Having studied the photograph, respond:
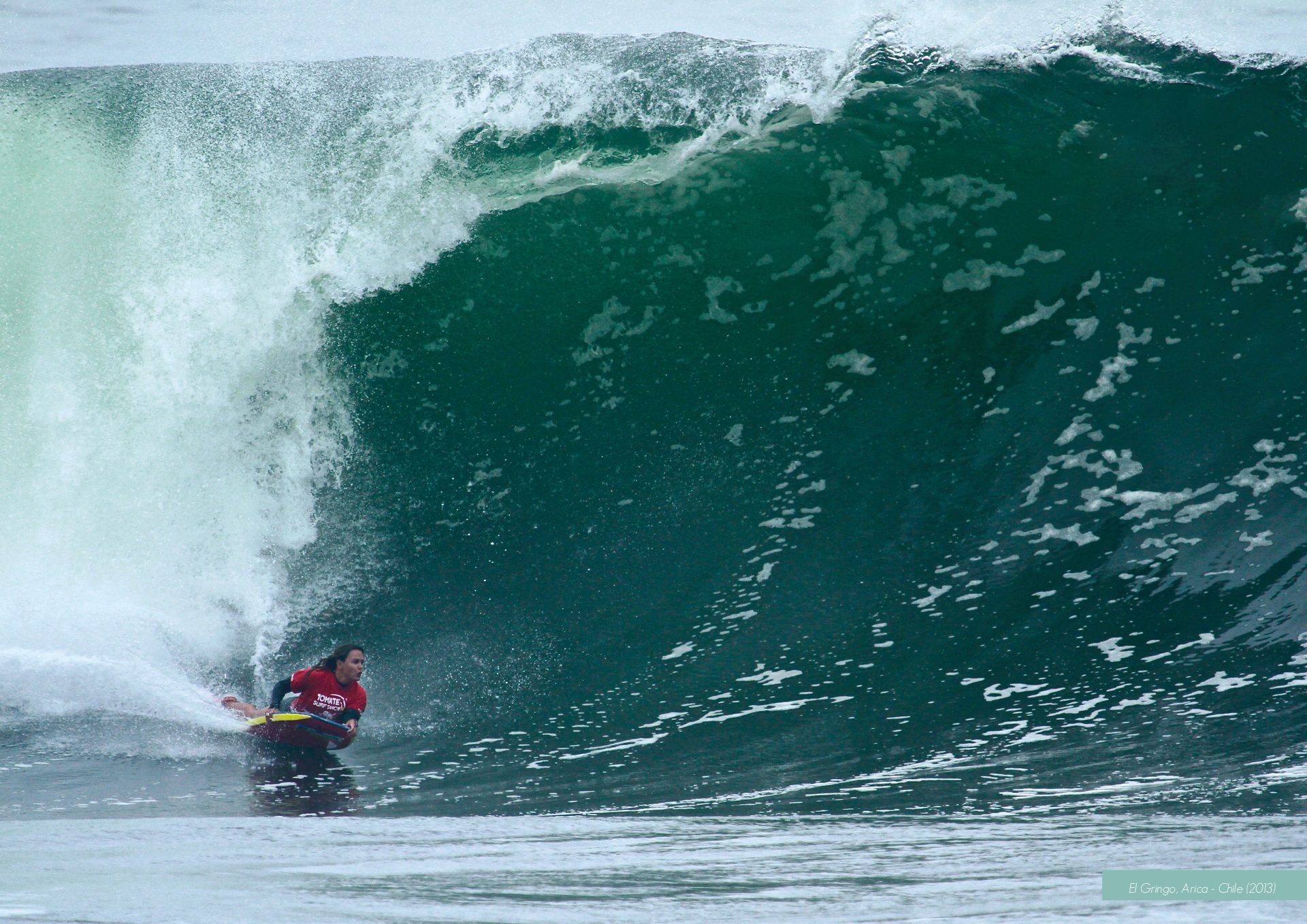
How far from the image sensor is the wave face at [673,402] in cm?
561

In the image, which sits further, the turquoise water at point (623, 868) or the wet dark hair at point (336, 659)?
the wet dark hair at point (336, 659)

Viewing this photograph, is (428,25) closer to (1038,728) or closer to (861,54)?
(861,54)

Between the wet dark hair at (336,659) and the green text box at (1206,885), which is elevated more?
the wet dark hair at (336,659)

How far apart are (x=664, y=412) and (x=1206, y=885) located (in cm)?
485

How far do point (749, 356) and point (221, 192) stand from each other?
14.0 ft

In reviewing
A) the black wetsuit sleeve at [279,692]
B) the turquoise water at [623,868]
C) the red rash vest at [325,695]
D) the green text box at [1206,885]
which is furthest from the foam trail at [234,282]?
the green text box at [1206,885]

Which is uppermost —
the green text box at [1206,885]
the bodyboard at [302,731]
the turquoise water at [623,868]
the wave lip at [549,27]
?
the wave lip at [549,27]

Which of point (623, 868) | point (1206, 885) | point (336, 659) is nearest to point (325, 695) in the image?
point (336, 659)

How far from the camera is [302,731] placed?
5.32 metres

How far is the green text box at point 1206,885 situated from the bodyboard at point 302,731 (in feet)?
12.9

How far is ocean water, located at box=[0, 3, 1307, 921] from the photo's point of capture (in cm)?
513

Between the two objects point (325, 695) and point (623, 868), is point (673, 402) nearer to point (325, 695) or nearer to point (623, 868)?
point (325, 695)

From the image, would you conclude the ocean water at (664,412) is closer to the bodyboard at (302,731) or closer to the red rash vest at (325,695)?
the bodyboard at (302,731)

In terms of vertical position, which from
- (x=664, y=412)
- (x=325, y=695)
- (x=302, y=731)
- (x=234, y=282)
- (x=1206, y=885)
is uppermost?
(x=234, y=282)
